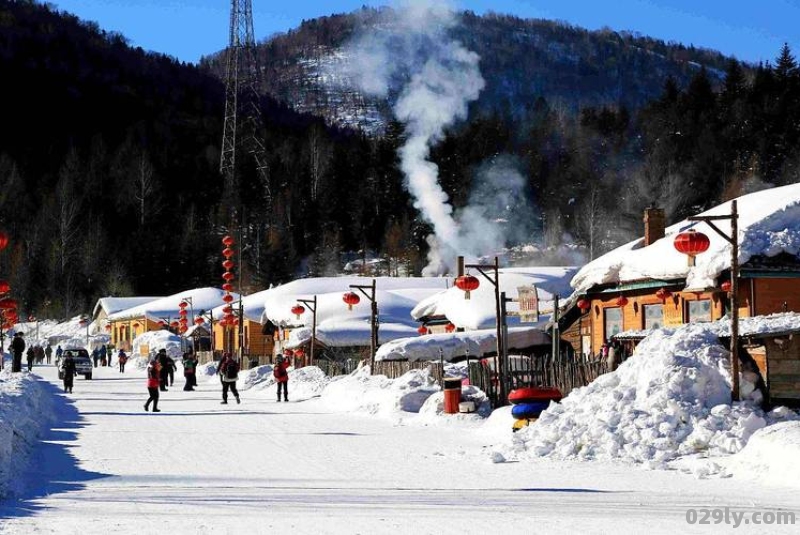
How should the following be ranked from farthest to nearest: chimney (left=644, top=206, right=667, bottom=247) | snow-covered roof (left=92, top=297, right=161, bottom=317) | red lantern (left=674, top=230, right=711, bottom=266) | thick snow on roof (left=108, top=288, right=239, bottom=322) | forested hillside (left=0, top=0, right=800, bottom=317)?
snow-covered roof (left=92, top=297, right=161, bottom=317)
forested hillside (left=0, top=0, right=800, bottom=317)
thick snow on roof (left=108, top=288, right=239, bottom=322)
chimney (left=644, top=206, right=667, bottom=247)
red lantern (left=674, top=230, right=711, bottom=266)

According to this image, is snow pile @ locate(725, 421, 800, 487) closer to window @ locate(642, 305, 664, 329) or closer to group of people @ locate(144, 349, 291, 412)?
window @ locate(642, 305, 664, 329)

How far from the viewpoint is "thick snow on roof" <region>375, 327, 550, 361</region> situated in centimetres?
3453

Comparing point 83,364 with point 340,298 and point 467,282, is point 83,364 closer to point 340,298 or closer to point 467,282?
point 340,298

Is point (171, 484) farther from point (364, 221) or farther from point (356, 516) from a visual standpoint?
point (364, 221)

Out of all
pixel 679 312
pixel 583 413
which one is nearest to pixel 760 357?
pixel 583 413

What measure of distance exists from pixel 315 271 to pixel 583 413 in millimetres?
87624

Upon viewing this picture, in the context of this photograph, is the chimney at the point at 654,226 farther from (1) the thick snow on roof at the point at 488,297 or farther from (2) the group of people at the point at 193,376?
(2) the group of people at the point at 193,376

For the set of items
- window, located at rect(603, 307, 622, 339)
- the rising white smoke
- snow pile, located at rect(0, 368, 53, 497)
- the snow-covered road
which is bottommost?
the snow-covered road

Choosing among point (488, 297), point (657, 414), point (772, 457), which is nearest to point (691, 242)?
point (657, 414)

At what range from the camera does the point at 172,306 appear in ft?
273

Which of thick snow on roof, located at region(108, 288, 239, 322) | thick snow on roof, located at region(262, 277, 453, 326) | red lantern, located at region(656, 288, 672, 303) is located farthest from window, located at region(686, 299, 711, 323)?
thick snow on roof, located at region(108, 288, 239, 322)

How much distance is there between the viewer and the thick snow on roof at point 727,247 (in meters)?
23.5

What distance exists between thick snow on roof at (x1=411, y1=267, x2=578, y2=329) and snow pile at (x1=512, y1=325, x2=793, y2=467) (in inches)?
799

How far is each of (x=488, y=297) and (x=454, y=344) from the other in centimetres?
604
